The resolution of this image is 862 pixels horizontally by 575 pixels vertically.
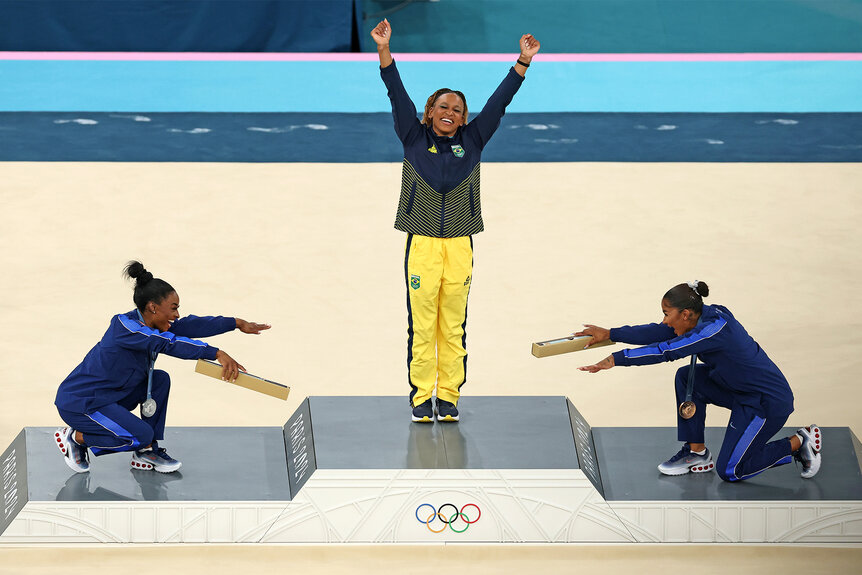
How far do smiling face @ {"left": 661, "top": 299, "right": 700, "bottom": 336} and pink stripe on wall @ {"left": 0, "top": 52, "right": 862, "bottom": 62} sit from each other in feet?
20.5

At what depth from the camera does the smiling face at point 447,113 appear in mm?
5359

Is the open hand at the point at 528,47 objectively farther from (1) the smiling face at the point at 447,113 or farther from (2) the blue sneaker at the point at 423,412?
(2) the blue sneaker at the point at 423,412

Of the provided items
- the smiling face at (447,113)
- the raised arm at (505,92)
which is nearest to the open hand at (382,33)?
the smiling face at (447,113)

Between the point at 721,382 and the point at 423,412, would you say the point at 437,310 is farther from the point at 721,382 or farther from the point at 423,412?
the point at 721,382

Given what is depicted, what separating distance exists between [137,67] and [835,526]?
7.89 m

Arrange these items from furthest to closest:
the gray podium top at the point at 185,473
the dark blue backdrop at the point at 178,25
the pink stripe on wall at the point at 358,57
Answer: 1. the dark blue backdrop at the point at 178,25
2. the pink stripe on wall at the point at 358,57
3. the gray podium top at the point at 185,473

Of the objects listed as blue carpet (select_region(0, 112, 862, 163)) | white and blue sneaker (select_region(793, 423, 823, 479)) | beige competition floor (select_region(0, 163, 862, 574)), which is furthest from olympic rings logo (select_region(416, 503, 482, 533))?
blue carpet (select_region(0, 112, 862, 163))

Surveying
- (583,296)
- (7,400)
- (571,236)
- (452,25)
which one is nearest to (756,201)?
(571,236)

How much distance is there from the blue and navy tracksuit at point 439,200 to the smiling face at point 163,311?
3.37 feet

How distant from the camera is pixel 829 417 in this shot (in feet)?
A: 21.8

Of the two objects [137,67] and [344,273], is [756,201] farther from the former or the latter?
[137,67]

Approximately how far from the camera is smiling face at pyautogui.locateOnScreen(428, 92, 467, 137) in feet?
17.6

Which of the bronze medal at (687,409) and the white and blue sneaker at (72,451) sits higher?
the bronze medal at (687,409)

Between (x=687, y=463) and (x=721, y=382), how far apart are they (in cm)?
42
